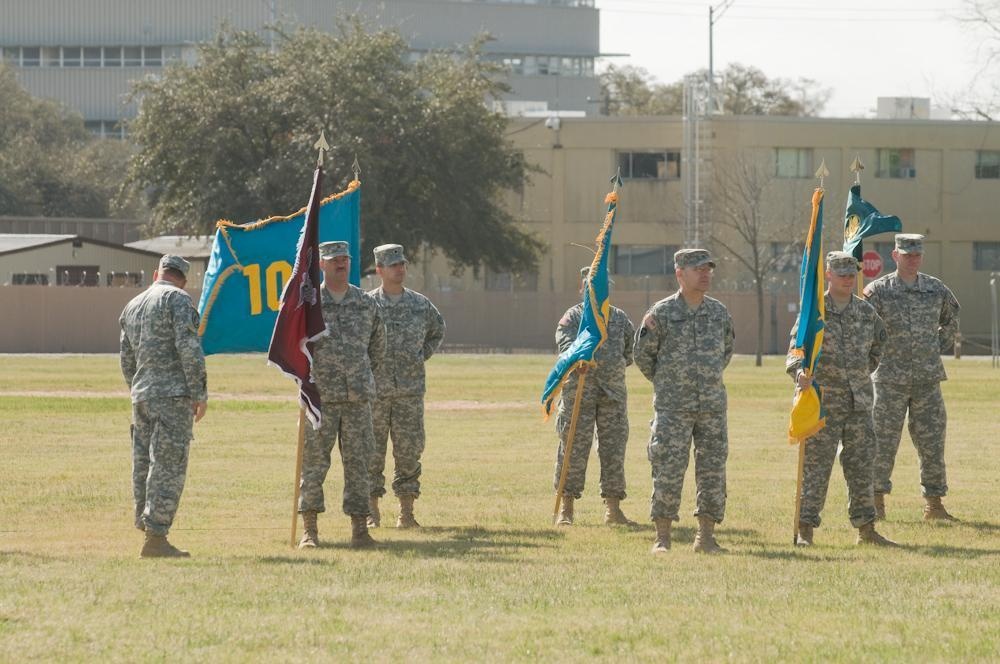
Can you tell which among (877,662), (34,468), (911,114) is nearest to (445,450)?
(34,468)

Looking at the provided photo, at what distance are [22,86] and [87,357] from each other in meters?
49.7

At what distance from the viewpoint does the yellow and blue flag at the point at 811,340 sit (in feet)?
40.7

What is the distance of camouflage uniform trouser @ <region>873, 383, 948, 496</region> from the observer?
1447 cm

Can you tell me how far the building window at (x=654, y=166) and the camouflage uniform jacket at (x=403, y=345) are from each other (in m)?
54.4

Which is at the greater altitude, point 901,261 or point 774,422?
point 901,261

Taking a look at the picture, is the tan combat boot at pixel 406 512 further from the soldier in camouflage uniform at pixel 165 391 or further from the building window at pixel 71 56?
the building window at pixel 71 56

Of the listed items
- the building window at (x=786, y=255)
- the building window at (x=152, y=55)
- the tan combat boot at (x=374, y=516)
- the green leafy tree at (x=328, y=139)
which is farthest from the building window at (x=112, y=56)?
the tan combat boot at (x=374, y=516)

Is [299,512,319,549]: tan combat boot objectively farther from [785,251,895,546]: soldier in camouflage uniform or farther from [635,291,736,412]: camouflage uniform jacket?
[785,251,895,546]: soldier in camouflage uniform

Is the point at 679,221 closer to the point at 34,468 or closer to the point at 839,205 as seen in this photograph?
the point at 839,205

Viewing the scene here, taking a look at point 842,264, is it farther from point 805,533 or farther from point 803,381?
point 805,533

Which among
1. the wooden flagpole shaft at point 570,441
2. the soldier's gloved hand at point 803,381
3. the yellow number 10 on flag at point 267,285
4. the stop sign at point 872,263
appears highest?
the yellow number 10 on flag at point 267,285

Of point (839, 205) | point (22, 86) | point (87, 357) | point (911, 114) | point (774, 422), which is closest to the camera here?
point (774, 422)

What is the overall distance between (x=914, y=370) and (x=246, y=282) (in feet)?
18.1

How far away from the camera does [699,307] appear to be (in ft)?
40.7
